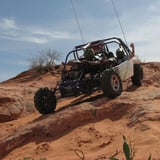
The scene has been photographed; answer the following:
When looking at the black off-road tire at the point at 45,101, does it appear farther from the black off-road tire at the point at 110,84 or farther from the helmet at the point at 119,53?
the helmet at the point at 119,53

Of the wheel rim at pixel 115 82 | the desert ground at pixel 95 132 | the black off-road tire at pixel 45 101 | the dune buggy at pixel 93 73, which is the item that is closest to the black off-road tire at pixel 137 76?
the dune buggy at pixel 93 73

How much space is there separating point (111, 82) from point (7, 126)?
295 centimetres

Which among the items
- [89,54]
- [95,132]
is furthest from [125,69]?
[95,132]

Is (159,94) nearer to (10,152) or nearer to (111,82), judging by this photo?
(111,82)

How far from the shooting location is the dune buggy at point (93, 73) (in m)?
9.67

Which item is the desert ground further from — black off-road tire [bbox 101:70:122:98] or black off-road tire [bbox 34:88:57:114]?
black off-road tire [bbox 34:88:57:114]

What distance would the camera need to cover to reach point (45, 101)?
10195 millimetres

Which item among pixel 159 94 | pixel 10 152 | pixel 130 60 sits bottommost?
pixel 10 152

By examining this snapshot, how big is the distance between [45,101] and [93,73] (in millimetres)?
1559

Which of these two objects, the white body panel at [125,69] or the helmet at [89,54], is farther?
the helmet at [89,54]

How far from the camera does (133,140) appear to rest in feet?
21.3

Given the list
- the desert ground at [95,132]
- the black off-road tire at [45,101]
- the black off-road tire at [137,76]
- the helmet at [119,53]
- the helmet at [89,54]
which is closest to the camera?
the desert ground at [95,132]

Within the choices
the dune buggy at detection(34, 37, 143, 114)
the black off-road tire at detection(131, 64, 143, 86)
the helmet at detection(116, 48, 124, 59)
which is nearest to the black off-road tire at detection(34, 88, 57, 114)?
the dune buggy at detection(34, 37, 143, 114)

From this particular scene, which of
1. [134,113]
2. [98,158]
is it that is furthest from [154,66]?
[98,158]
